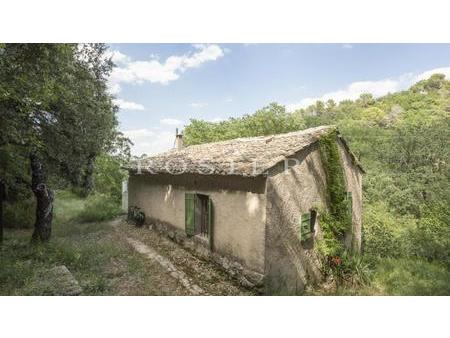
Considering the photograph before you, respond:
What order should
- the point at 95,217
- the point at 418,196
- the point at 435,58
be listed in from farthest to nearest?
1. the point at 418,196
2. the point at 95,217
3. the point at 435,58

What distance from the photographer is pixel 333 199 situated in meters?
8.53

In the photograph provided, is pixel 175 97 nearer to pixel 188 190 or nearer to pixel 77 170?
pixel 188 190

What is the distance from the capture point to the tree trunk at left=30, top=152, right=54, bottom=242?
8578 mm

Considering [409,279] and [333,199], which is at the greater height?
[333,199]

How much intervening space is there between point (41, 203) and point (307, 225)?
7.62 meters

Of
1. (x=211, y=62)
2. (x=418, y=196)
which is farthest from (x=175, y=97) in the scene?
(x=418, y=196)

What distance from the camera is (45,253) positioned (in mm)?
7703

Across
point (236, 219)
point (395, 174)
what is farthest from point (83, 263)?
A: point (395, 174)

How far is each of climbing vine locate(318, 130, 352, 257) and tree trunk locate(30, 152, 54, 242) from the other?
788 centimetres

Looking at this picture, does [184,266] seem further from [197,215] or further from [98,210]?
[98,210]

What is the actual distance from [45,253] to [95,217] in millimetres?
6108

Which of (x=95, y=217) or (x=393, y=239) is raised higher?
(x=95, y=217)
